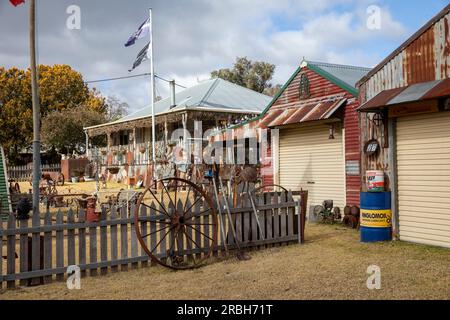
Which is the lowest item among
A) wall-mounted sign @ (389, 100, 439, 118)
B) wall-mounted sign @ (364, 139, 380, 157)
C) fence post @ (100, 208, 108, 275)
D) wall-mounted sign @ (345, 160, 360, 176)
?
fence post @ (100, 208, 108, 275)

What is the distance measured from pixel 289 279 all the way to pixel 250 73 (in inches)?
1574

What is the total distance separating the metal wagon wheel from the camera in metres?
6.71

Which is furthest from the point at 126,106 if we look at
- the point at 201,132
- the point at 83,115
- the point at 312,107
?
the point at 312,107

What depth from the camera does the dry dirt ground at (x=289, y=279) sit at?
5285mm

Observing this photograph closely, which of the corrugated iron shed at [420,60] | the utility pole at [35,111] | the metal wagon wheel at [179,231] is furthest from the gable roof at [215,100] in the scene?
the metal wagon wheel at [179,231]

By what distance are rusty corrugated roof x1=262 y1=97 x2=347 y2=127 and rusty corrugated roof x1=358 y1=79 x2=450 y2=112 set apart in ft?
7.57

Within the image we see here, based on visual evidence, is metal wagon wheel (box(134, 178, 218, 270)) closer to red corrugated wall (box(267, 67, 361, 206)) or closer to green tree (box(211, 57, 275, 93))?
red corrugated wall (box(267, 67, 361, 206))

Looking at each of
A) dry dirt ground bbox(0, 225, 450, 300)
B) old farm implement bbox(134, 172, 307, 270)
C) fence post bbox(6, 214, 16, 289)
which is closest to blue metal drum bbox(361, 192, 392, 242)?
dry dirt ground bbox(0, 225, 450, 300)

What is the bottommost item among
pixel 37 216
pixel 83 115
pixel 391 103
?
pixel 37 216

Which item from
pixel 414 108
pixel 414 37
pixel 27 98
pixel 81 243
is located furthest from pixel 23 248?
pixel 27 98

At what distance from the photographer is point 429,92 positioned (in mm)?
7566

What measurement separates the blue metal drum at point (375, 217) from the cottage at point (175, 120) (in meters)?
12.8
